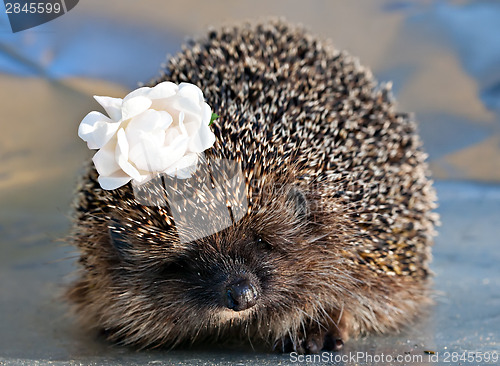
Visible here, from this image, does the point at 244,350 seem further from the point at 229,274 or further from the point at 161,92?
the point at 161,92

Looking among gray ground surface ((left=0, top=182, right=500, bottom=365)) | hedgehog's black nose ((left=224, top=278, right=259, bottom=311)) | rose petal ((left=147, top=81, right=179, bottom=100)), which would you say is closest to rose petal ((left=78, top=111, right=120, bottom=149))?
rose petal ((left=147, top=81, right=179, bottom=100))

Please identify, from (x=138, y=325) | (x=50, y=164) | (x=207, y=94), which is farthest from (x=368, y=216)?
(x=50, y=164)

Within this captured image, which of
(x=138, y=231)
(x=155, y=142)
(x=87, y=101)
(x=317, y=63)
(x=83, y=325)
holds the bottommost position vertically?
(x=83, y=325)

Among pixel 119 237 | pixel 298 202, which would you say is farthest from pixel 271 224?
pixel 119 237

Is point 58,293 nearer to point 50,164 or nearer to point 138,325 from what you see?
point 138,325

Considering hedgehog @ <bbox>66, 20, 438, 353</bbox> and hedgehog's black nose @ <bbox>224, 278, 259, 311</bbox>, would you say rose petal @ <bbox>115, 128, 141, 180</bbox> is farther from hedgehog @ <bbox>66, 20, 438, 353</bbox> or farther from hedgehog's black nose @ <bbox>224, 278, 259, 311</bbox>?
hedgehog's black nose @ <bbox>224, 278, 259, 311</bbox>

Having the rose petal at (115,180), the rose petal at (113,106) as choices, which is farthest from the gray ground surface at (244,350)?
the rose petal at (113,106)
